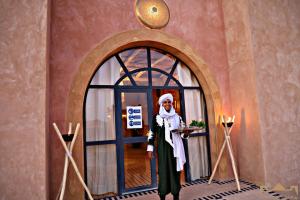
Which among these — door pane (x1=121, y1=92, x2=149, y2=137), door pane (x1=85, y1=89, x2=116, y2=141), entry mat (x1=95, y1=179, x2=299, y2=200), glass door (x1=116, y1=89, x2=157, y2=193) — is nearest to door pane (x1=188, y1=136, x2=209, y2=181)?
entry mat (x1=95, y1=179, x2=299, y2=200)

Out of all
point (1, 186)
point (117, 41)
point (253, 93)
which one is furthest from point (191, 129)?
point (1, 186)

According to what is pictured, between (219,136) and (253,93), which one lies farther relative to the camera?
(219,136)

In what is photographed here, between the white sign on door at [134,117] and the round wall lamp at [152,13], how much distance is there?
69.6 inches

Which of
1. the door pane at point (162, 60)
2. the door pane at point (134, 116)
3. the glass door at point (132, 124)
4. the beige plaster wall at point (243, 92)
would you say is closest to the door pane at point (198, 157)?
the beige plaster wall at point (243, 92)

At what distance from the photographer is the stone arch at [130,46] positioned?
355cm

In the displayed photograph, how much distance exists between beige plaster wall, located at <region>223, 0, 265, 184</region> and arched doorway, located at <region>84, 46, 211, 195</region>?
2.41 ft

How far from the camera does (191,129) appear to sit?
330 centimetres

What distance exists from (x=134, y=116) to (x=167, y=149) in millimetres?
1217

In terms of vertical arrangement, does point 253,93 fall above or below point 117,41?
below

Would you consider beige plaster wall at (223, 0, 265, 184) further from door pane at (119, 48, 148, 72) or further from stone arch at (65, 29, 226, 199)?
door pane at (119, 48, 148, 72)

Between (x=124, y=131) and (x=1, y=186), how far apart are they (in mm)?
2177

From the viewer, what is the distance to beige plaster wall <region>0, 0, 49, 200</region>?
2.59m

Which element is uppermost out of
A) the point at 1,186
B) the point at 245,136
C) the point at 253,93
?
the point at 253,93

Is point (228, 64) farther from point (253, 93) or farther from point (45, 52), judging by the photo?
point (45, 52)
